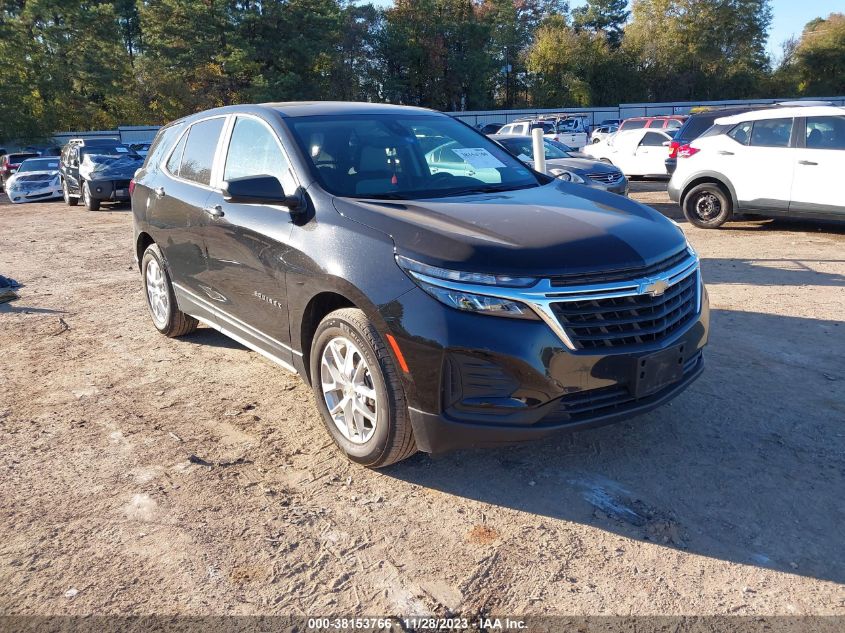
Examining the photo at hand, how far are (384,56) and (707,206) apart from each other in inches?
1909

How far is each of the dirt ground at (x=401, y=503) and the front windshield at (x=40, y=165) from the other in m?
20.5

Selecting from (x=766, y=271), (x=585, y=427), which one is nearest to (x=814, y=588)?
(x=585, y=427)

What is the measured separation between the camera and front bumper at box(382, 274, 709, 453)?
290 centimetres

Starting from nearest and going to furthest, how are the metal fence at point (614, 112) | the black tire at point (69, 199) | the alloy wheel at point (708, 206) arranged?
1. the alloy wheel at point (708, 206)
2. the black tire at point (69, 199)
3. the metal fence at point (614, 112)

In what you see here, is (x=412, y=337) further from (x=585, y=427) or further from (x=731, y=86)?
(x=731, y=86)

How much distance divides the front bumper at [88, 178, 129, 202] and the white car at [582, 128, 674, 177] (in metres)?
11.7

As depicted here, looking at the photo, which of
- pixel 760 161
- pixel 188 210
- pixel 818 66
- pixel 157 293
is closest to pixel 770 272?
pixel 760 161

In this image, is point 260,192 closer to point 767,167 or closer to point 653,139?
point 767,167

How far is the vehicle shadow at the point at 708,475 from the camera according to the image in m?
2.91

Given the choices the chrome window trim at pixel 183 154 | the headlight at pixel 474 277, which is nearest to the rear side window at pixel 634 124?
the chrome window trim at pixel 183 154

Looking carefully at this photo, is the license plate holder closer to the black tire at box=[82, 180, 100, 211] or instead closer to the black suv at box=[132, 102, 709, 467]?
the black suv at box=[132, 102, 709, 467]

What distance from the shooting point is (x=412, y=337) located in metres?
2.99

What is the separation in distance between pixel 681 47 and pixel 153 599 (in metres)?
65.4

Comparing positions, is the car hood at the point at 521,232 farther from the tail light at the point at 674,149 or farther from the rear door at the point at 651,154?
the rear door at the point at 651,154
